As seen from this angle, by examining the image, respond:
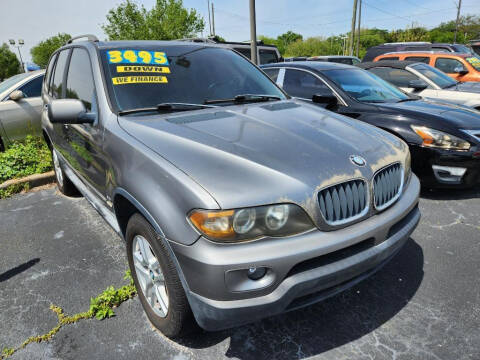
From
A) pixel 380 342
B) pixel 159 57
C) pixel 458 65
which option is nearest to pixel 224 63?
pixel 159 57

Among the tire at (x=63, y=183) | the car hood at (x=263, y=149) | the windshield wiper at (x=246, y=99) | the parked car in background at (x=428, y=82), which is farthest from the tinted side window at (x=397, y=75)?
the tire at (x=63, y=183)

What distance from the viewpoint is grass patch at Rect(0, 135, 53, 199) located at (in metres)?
4.87

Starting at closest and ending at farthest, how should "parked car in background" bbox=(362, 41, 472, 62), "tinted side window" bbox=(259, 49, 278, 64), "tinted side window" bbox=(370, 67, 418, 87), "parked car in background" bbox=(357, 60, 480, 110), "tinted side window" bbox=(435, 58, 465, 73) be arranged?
1. "parked car in background" bbox=(357, 60, 480, 110)
2. "tinted side window" bbox=(370, 67, 418, 87)
3. "tinted side window" bbox=(435, 58, 465, 73)
4. "tinted side window" bbox=(259, 49, 278, 64)
5. "parked car in background" bbox=(362, 41, 472, 62)

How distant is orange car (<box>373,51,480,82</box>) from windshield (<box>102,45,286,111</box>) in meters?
7.37

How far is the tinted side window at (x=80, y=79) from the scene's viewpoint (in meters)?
2.71

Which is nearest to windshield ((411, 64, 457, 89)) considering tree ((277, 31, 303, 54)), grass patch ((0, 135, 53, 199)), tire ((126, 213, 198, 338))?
tire ((126, 213, 198, 338))

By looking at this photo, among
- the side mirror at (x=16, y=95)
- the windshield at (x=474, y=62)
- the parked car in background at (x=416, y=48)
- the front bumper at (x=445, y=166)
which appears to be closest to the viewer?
the front bumper at (x=445, y=166)

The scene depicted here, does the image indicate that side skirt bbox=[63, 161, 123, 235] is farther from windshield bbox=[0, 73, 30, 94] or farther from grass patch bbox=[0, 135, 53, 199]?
windshield bbox=[0, 73, 30, 94]

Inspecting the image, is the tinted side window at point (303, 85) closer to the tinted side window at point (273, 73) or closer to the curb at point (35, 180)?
the tinted side window at point (273, 73)

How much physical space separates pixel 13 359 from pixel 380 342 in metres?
2.13

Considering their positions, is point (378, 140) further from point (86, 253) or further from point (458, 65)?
point (458, 65)

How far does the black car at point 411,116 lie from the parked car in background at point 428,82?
1.78 meters

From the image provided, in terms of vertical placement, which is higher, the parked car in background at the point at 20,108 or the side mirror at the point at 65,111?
the side mirror at the point at 65,111

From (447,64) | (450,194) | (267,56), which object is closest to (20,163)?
(450,194)
